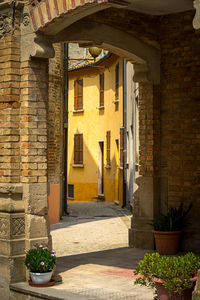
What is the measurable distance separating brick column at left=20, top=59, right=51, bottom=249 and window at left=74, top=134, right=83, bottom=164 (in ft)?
64.0

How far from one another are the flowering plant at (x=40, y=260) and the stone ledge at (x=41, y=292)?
0.86ft

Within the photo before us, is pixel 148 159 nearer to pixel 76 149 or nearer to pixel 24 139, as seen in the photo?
pixel 24 139

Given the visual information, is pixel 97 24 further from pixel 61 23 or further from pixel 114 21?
pixel 61 23

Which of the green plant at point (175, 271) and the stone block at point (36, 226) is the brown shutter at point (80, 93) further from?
the green plant at point (175, 271)

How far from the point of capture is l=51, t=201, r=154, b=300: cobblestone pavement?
7273mm

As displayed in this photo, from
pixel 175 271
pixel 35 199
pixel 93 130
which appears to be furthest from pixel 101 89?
pixel 175 271

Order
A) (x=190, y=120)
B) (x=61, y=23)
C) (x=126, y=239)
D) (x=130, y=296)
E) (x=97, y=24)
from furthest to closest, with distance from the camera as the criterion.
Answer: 1. (x=126, y=239)
2. (x=190, y=120)
3. (x=97, y=24)
4. (x=61, y=23)
5. (x=130, y=296)

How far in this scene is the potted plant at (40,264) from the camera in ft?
24.3

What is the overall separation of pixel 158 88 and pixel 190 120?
3.13ft

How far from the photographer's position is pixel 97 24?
363 inches

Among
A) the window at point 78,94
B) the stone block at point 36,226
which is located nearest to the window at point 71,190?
the window at point 78,94

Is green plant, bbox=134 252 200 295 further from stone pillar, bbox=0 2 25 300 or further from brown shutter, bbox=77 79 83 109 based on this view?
brown shutter, bbox=77 79 83 109

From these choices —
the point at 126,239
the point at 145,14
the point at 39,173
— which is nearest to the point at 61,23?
the point at 39,173

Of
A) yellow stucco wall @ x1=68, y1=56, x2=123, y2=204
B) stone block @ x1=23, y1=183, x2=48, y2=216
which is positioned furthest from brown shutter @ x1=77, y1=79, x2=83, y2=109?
stone block @ x1=23, y1=183, x2=48, y2=216
